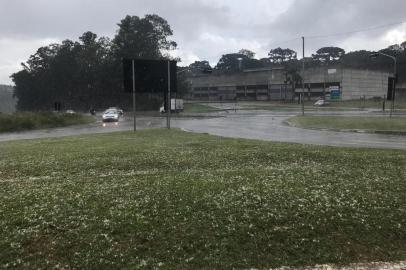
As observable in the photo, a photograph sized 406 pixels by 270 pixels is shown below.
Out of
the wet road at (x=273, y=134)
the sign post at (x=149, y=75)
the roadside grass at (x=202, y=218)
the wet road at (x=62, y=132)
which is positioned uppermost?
the sign post at (x=149, y=75)

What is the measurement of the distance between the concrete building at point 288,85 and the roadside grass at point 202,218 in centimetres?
12812

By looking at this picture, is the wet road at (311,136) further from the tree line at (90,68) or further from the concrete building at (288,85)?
the concrete building at (288,85)

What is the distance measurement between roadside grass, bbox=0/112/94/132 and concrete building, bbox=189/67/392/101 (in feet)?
301

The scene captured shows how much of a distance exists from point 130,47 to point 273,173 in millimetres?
108677

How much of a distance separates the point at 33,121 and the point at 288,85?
108167 millimetres

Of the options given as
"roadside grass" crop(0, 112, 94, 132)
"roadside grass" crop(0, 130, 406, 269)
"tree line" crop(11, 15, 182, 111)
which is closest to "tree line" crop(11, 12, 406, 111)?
"tree line" crop(11, 15, 182, 111)

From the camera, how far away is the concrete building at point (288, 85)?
138000mm

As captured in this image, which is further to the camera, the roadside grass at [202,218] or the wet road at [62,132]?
the wet road at [62,132]

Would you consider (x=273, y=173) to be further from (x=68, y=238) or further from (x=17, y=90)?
(x=17, y=90)

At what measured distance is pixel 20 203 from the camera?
27.5 ft

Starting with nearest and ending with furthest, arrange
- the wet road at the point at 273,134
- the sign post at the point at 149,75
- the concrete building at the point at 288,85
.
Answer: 1. the wet road at the point at 273,134
2. the sign post at the point at 149,75
3. the concrete building at the point at 288,85

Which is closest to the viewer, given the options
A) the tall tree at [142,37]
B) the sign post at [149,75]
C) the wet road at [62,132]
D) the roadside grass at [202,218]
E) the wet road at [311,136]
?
the roadside grass at [202,218]

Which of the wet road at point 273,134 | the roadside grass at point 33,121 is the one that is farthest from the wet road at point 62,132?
the roadside grass at point 33,121

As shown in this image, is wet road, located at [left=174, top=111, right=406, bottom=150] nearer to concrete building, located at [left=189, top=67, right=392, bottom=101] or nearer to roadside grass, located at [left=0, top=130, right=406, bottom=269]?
roadside grass, located at [left=0, top=130, right=406, bottom=269]
